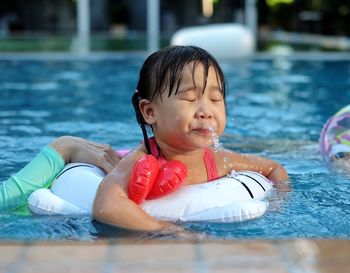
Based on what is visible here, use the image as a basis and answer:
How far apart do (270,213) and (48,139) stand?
2622 mm

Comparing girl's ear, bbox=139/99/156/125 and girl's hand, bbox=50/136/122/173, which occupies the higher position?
girl's ear, bbox=139/99/156/125

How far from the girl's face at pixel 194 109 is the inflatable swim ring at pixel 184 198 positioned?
0.82ft

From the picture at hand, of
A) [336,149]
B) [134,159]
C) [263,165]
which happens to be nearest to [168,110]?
[134,159]

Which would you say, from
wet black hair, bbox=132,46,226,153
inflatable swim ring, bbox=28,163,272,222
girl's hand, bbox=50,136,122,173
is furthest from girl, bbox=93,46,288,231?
girl's hand, bbox=50,136,122,173

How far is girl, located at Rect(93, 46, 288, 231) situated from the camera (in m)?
2.54

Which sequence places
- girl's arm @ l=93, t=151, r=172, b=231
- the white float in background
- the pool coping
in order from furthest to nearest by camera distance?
the white float in background, girl's arm @ l=93, t=151, r=172, b=231, the pool coping

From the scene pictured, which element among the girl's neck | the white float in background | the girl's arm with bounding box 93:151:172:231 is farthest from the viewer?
the white float in background

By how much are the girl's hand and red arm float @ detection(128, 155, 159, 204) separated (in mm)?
440

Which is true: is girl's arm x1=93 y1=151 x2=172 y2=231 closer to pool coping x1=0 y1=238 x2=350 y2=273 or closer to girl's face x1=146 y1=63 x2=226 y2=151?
girl's face x1=146 y1=63 x2=226 y2=151

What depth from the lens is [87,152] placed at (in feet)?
10.3

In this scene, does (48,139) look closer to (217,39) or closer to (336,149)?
(336,149)

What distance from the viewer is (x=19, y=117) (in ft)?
20.3

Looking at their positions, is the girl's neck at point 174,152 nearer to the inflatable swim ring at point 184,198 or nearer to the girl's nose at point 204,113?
the inflatable swim ring at point 184,198

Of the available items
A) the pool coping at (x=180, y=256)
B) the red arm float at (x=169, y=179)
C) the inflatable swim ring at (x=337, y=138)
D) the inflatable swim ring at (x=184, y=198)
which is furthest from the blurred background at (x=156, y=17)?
the pool coping at (x=180, y=256)
